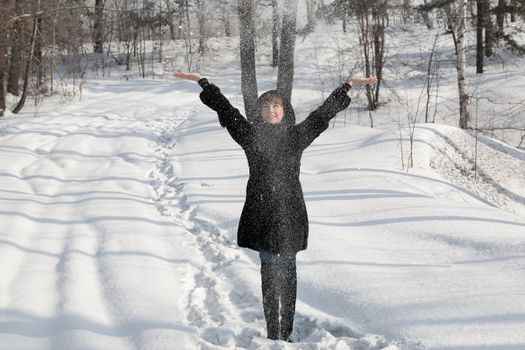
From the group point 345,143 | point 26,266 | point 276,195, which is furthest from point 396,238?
point 345,143

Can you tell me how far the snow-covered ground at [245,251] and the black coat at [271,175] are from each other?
692 millimetres

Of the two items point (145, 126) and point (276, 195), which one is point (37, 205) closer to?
point (276, 195)

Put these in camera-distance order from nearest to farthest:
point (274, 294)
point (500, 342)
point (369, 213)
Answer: point (500, 342) → point (274, 294) → point (369, 213)

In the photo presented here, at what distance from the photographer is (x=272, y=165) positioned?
274 centimetres

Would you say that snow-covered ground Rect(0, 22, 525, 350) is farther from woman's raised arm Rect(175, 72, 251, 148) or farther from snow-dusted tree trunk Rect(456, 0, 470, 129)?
snow-dusted tree trunk Rect(456, 0, 470, 129)

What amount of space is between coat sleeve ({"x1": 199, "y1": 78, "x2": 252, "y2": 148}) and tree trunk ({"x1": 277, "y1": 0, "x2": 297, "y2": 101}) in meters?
6.55

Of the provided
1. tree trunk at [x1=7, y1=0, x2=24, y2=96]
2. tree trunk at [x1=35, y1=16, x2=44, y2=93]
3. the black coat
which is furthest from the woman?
tree trunk at [x1=35, y1=16, x2=44, y2=93]

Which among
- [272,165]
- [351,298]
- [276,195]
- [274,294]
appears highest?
[272,165]

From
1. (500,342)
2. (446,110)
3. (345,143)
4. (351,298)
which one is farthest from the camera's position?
(446,110)

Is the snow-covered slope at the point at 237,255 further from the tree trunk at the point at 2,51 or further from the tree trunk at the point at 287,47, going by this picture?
the tree trunk at the point at 2,51

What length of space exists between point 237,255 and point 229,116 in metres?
2.04

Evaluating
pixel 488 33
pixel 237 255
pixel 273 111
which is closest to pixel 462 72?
pixel 237 255

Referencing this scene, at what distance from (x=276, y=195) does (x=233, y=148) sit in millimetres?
6327

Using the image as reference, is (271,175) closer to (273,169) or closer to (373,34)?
(273,169)
